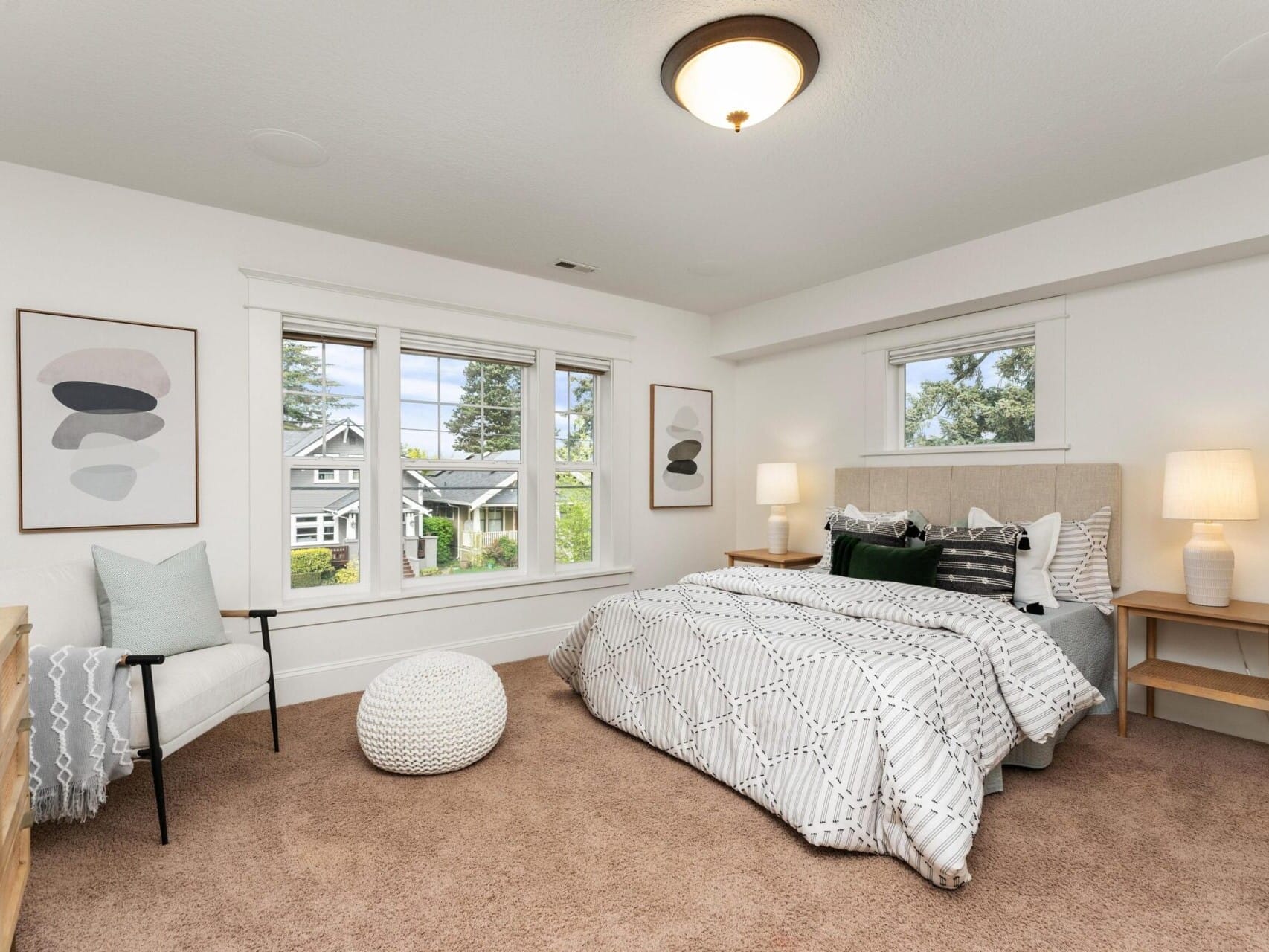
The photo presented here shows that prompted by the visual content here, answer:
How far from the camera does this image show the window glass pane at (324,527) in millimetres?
3559

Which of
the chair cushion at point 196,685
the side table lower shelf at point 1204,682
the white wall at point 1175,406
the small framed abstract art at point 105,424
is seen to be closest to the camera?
the chair cushion at point 196,685

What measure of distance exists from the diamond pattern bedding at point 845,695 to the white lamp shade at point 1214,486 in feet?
3.00

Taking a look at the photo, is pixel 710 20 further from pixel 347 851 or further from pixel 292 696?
pixel 292 696

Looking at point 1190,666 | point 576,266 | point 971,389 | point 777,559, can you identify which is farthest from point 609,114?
point 1190,666

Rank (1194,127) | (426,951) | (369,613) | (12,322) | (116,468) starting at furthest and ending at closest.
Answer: (369,613), (116,468), (12,322), (1194,127), (426,951)

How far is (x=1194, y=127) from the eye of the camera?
7.97 feet

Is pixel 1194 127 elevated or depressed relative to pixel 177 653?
Answer: elevated

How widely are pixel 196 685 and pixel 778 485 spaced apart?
3511 mm

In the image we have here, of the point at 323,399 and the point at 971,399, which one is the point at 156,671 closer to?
the point at 323,399

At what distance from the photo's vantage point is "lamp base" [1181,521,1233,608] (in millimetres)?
2795

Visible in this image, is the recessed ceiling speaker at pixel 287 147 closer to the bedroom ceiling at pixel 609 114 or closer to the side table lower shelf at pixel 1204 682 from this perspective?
the bedroom ceiling at pixel 609 114

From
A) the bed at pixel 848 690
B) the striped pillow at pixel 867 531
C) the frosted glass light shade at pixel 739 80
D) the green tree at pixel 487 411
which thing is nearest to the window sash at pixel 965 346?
the bed at pixel 848 690

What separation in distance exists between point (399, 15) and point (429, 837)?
8.09 feet

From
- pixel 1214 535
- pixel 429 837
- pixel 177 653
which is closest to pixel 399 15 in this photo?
pixel 177 653
